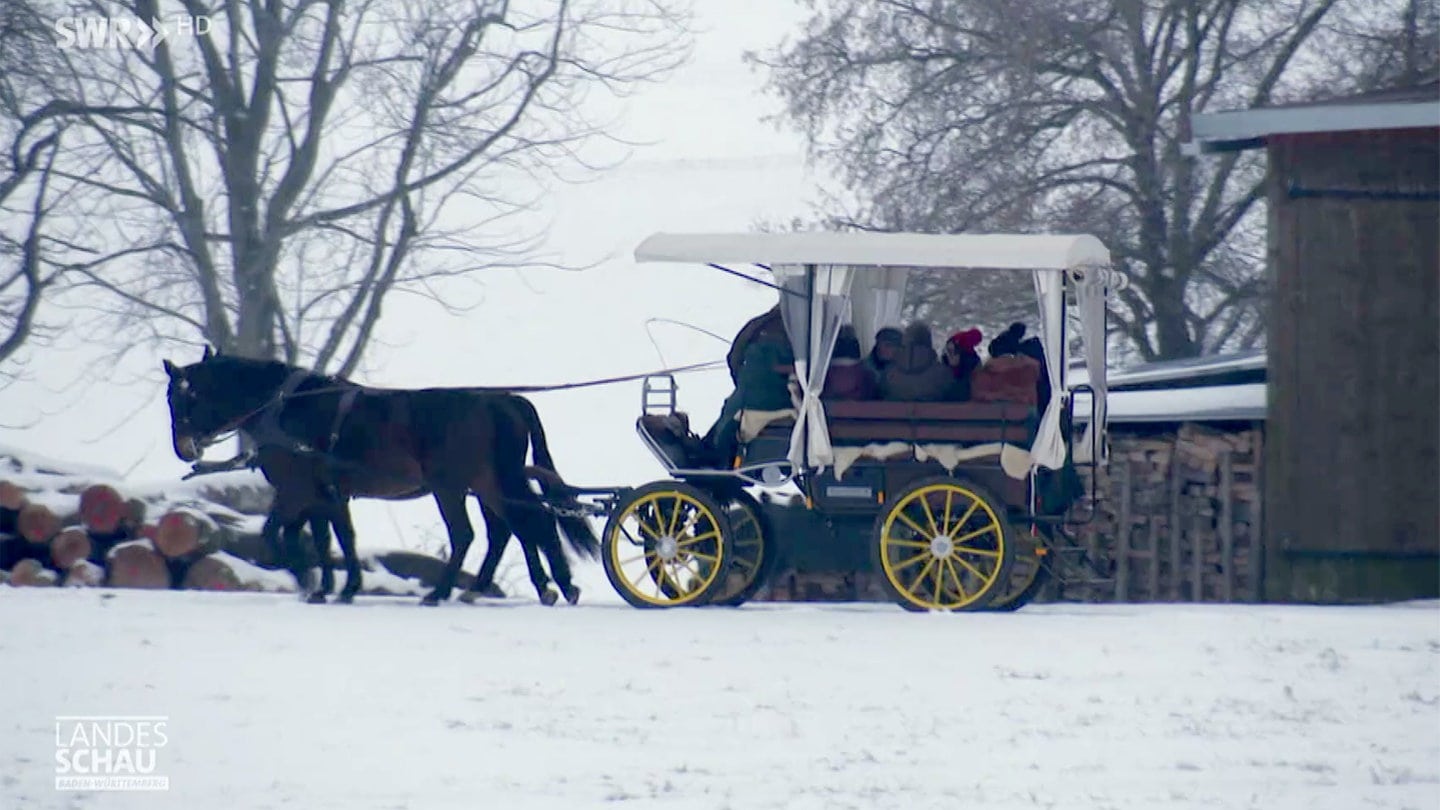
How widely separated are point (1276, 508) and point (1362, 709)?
613cm

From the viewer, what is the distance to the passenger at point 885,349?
13227mm

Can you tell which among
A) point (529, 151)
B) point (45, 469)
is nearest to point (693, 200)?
point (529, 151)

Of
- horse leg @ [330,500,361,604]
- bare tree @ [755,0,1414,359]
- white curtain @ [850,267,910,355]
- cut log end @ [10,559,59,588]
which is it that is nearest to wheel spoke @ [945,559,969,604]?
white curtain @ [850,267,910,355]

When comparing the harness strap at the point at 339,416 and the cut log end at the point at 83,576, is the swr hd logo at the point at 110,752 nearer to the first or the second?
the harness strap at the point at 339,416

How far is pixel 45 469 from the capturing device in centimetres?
1609

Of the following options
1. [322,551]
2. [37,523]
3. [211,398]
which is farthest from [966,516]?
[37,523]

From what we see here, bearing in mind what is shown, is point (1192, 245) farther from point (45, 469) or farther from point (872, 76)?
point (45, 469)

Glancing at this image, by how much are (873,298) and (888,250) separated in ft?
4.69

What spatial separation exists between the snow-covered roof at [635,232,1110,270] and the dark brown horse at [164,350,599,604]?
1.60 metres

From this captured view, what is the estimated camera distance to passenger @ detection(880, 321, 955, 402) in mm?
13094

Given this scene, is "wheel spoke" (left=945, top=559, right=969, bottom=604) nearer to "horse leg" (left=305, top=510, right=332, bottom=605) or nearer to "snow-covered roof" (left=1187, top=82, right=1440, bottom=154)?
"horse leg" (left=305, top=510, right=332, bottom=605)

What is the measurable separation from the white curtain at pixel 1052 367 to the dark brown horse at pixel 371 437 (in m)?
3.03

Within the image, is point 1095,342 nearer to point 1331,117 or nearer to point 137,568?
point 1331,117

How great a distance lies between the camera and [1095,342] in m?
13.4
